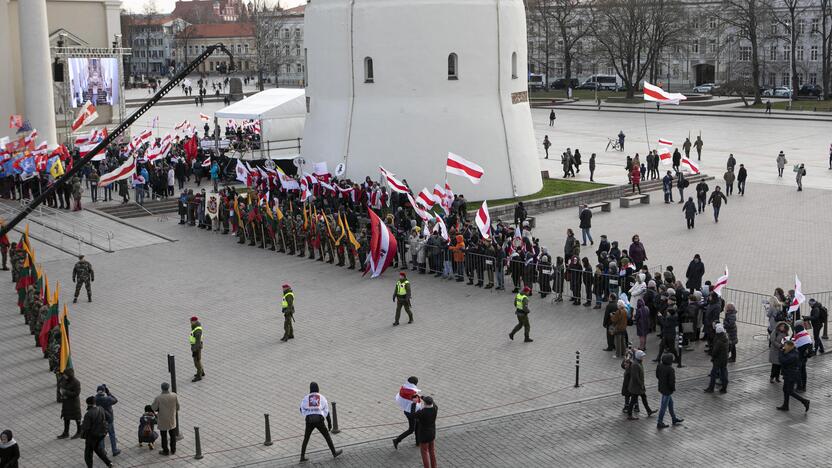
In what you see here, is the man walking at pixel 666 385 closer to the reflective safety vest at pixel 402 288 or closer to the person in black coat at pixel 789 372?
the person in black coat at pixel 789 372

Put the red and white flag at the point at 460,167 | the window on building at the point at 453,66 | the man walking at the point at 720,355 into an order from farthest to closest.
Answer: the window on building at the point at 453,66 → the red and white flag at the point at 460,167 → the man walking at the point at 720,355

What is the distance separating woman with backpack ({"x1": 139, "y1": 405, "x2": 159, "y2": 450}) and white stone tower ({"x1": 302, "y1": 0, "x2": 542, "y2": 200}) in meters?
20.3

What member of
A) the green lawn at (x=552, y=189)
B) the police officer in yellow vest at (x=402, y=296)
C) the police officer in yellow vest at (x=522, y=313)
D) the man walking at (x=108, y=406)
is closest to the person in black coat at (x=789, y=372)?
the police officer in yellow vest at (x=522, y=313)

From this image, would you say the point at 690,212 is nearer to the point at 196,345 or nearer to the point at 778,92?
the point at 196,345

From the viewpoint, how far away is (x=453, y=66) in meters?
34.5

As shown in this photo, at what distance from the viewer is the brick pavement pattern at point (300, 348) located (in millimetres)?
16359

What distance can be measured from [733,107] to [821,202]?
4156 cm

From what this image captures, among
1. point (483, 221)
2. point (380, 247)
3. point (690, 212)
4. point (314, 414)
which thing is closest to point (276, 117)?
point (380, 247)

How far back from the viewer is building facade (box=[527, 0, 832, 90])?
8713 cm

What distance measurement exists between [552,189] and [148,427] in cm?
2471

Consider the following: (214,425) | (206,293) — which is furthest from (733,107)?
(214,425)

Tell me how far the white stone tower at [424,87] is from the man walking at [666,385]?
19.6 m

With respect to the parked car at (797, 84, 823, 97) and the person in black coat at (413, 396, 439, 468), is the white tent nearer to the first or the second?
the person in black coat at (413, 396, 439, 468)

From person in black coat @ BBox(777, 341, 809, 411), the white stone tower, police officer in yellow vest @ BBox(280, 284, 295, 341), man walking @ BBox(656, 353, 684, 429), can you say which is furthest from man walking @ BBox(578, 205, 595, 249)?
man walking @ BBox(656, 353, 684, 429)
